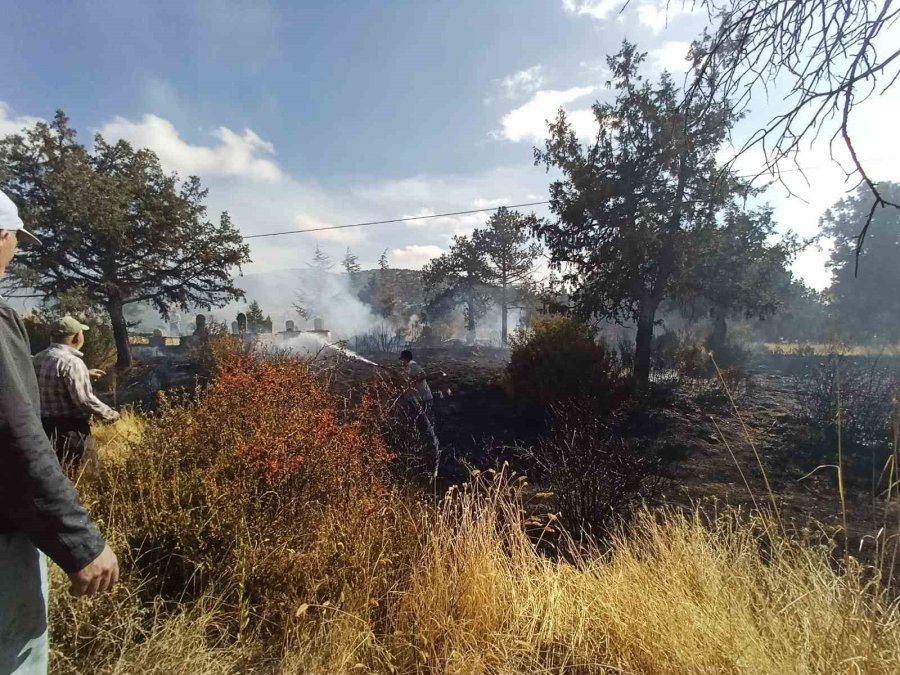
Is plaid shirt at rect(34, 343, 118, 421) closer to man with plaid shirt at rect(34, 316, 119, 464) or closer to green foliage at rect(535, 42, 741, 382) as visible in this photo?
Result: man with plaid shirt at rect(34, 316, 119, 464)

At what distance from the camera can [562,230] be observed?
13148 millimetres

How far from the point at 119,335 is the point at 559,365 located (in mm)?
16772

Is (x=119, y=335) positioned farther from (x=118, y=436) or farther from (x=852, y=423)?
(x=852, y=423)

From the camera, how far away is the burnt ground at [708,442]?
509cm

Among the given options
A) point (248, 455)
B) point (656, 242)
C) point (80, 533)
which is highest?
point (656, 242)

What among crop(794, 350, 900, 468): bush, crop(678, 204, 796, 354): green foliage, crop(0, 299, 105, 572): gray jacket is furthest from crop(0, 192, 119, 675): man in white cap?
crop(678, 204, 796, 354): green foliage

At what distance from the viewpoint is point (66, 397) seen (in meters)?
3.83

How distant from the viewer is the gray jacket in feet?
4.02

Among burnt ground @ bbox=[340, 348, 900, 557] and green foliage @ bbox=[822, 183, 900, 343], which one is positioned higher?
green foliage @ bbox=[822, 183, 900, 343]

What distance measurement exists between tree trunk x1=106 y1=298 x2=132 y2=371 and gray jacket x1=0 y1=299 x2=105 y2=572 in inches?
768

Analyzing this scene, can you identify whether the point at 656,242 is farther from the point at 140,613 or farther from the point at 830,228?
the point at 830,228

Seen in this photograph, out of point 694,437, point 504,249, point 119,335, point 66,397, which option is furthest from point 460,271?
point 66,397

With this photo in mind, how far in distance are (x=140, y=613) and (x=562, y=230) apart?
12562mm

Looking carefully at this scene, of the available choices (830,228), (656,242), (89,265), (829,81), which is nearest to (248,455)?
(829,81)
